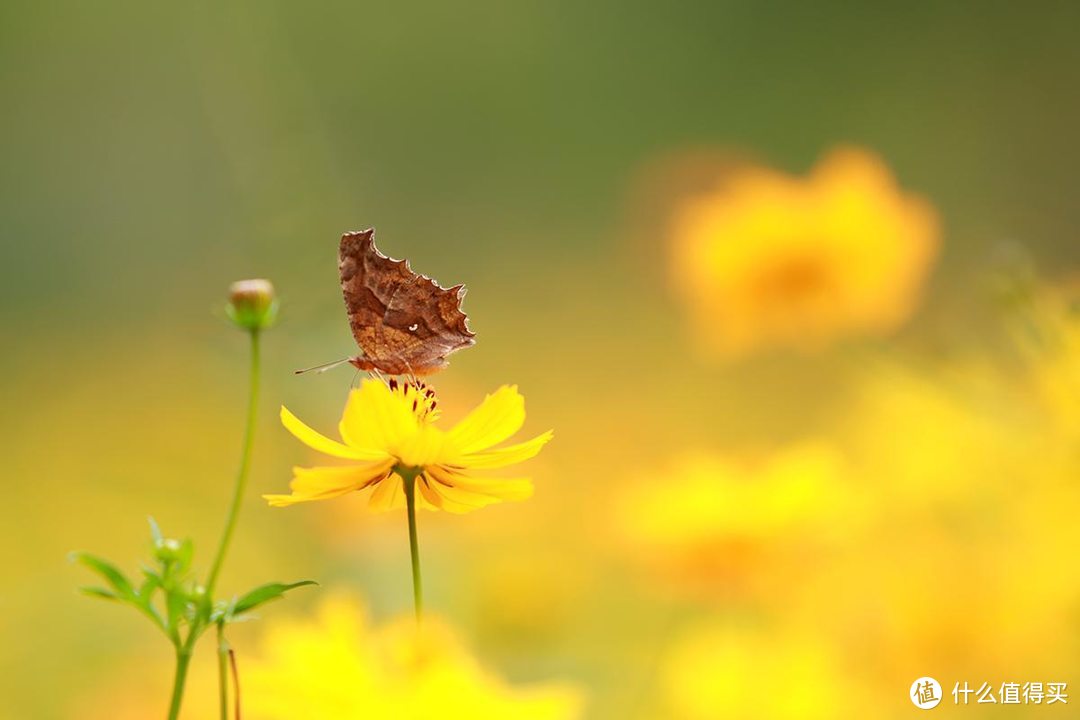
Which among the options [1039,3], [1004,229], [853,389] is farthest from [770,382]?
[1039,3]

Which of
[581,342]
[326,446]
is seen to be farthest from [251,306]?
[581,342]

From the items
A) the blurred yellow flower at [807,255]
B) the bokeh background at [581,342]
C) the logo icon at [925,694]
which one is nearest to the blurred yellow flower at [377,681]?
the bokeh background at [581,342]

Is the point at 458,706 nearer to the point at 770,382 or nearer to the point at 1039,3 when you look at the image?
the point at 770,382

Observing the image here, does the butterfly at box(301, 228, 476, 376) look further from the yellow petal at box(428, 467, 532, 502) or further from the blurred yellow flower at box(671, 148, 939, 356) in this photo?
the blurred yellow flower at box(671, 148, 939, 356)

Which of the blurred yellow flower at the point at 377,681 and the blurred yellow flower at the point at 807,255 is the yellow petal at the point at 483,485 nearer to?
the blurred yellow flower at the point at 377,681

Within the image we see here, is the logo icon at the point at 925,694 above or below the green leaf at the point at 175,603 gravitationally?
below

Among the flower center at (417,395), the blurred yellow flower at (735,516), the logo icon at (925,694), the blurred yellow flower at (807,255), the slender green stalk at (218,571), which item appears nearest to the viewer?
the slender green stalk at (218,571)

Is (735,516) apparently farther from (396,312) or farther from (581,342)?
(581,342)
